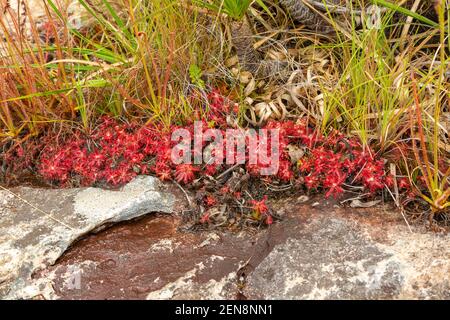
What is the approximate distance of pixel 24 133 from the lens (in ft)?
11.1

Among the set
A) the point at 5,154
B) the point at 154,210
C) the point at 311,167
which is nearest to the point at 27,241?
the point at 154,210

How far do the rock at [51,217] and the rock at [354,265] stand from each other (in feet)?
2.37

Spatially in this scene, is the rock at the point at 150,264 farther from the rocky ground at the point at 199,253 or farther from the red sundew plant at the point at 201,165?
the red sundew plant at the point at 201,165

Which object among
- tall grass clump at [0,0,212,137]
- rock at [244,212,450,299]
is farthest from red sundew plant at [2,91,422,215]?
rock at [244,212,450,299]

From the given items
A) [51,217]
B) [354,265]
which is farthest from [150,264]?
[354,265]

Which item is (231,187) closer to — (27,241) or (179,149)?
(179,149)

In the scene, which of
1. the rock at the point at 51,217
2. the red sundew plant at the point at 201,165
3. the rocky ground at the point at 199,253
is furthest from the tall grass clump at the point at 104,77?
the rocky ground at the point at 199,253

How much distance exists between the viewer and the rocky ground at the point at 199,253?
2.32m

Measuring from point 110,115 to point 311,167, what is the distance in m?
1.34

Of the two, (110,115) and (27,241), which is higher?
(110,115)

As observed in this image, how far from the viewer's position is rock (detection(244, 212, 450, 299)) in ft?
7.39

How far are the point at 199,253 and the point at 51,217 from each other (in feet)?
2.75

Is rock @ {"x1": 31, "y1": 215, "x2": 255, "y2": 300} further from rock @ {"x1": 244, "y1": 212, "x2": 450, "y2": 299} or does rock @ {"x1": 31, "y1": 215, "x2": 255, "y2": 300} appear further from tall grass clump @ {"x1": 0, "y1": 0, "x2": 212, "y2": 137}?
tall grass clump @ {"x1": 0, "y1": 0, "x2": 212, "y2": 137}

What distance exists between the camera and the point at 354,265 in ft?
7.77
